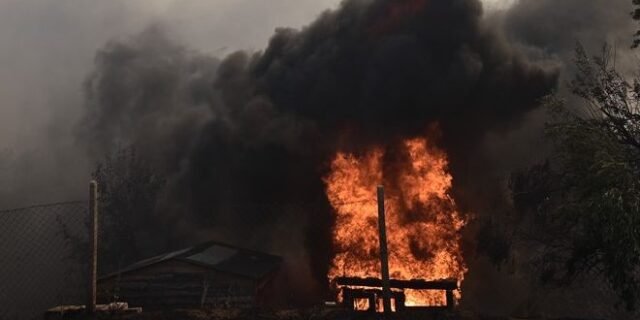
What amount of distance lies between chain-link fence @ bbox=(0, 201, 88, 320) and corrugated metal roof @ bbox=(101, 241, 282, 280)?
885 centimetres

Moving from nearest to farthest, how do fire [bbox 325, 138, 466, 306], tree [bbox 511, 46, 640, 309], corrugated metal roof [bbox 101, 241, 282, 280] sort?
tree [bbox 511, 46, 640, 309] < fire [bbox 325, 138, 466, 306] < corrugated metal roof [bbox 101, 241, 282, 280]

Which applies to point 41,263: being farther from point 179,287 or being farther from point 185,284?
point 185,284

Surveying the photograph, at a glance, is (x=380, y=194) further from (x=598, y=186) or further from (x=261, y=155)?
(x=261, y=155)

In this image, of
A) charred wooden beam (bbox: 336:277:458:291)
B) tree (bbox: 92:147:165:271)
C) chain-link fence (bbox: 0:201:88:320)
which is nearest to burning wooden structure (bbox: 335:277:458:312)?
charred wooden beam (bbox: 336:277:458:291)

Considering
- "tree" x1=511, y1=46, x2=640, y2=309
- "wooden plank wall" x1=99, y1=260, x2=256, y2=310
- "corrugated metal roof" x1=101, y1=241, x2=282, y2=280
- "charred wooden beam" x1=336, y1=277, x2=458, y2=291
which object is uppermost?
"tree" x1=511, y1=46, x2=640, y2=309

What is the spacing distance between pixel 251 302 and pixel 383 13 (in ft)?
54.1

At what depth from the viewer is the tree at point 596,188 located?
10008 millimetres

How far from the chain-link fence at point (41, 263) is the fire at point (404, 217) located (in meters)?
16.3

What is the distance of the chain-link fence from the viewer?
1214 inches

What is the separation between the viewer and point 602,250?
1172 centimetres

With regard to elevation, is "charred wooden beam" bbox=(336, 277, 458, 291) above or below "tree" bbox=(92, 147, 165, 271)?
below

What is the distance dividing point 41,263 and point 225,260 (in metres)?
20.5

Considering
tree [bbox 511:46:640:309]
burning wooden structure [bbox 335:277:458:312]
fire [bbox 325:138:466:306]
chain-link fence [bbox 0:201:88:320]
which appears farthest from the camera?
chain-link fence [bbox 0:201:88:320]

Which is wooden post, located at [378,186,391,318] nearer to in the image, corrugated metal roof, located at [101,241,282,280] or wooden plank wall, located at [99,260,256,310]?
wooden plank wall, located at [99,260,256,310]
